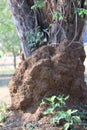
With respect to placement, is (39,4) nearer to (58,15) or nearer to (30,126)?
(58,15)

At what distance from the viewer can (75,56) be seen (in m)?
3.93

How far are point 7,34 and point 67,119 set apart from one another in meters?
9.20

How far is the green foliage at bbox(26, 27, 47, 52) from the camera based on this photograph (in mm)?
4133

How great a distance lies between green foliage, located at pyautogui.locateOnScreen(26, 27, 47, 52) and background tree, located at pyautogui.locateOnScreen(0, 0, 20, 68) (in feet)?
15.2

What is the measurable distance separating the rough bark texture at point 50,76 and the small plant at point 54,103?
0.38 ft

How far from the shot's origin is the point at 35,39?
163 inches

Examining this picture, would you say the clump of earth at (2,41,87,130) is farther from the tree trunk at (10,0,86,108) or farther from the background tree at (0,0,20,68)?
the background tree at (0,0,20,68)

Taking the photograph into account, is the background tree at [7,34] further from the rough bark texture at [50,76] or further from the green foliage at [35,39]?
the rough bark texture at [50,76]

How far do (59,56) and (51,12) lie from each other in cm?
61

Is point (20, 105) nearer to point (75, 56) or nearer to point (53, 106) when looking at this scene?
point (53, 106)

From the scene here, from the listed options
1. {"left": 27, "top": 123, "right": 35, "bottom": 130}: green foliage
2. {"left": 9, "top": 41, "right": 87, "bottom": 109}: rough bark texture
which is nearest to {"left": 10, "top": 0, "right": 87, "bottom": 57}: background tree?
{"left": 9, "top": 41, "right": 87, "bottom": 109}: rough bark texture

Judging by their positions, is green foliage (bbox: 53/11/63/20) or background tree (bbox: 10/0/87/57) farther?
background tree (bbox: 10/0/87/57)

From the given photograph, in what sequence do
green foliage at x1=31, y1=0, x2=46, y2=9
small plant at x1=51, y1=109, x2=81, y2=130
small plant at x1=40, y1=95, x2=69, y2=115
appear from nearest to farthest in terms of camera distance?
small plant at x1=51, y1=109, x2=81, y2=130 < small plant at x1=40, y1=95, x2=69, y2=115 < green foliage at x1=31, y1=0, x2=46, y2=9

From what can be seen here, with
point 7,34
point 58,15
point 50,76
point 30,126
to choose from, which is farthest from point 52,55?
point 7,34
